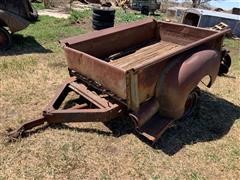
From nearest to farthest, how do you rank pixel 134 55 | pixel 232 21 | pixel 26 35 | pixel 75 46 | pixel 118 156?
pixel 118 156 → pixel 75 46 → pixel 134 55 → pixel 26 35 → pixel 232 21

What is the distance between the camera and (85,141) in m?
4.08

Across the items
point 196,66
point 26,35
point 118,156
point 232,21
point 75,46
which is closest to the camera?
point 118,156

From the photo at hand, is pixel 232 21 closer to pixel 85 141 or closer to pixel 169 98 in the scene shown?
pixel 169 98

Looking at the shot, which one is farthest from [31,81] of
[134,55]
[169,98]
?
[169,98]

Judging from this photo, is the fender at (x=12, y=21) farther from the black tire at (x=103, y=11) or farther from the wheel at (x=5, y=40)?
the black tire at (x=103, y=11)

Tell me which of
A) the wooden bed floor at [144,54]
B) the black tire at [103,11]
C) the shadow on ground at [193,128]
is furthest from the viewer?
the black tire at [103,11]

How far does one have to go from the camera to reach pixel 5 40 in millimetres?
7344

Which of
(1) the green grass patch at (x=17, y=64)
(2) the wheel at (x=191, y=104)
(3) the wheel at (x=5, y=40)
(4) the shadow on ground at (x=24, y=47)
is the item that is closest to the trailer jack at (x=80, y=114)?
(2) the wheel at (x=191, y=104)

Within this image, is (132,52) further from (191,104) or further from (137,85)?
(137,85)

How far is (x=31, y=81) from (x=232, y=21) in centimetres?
755

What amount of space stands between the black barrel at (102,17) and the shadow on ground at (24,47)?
1779 millimetres

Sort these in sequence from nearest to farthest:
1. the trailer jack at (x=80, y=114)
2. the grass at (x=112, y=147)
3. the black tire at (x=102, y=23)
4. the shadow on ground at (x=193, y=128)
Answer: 1. the grass at (x=112, y=147)
2. the trailer jack at (x=80, y=114)
3. the shadow on ground at (x=193, y=128)
4. the black tire at (x=102, y=23)

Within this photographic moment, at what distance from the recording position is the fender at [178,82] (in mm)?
4031

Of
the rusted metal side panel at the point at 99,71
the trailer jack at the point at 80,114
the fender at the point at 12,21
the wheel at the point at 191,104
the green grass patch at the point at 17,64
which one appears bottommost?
the green grass patch at the point at 17,64
